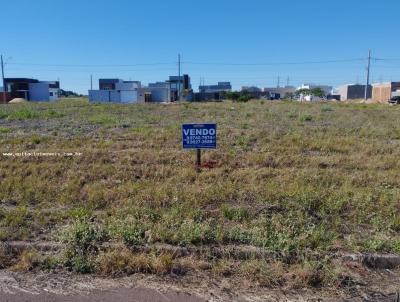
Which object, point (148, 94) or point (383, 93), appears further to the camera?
point (383, 93)

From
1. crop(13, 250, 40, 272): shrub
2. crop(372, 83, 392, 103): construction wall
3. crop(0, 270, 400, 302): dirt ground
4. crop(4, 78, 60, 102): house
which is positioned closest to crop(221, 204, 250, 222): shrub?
crop(0, 270, 400, 302): dirt ground

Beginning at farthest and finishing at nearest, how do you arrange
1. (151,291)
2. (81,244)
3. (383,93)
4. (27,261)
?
(383,93)
(81,244)
(27,261)
(151,291)

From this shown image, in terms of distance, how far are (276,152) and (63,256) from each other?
6001 millimetres

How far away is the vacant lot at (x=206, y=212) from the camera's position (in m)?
3.22

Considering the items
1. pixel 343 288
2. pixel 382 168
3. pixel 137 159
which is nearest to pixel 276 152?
pixel 382 168

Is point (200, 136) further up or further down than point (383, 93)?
further down

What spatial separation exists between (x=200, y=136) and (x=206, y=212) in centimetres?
218

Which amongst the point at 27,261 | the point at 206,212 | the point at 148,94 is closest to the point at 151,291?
the point at 27,261

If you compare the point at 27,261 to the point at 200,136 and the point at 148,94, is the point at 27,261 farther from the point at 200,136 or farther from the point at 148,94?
the point at 148,94

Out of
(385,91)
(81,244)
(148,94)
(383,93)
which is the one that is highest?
(385,91)

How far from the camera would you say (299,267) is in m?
3.13

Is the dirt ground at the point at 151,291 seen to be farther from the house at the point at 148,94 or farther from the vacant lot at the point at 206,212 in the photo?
the house at the point at 148,94

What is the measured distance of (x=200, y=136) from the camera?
630cm

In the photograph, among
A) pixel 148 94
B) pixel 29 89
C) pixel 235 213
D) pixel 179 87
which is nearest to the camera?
pixel 235 213
